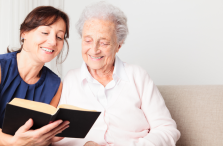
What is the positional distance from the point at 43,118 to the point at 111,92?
0.73 meters

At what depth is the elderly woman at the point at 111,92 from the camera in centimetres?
159

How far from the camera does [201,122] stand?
1.84 meters

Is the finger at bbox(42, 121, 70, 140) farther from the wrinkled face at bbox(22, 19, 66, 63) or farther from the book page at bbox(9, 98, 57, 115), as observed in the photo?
the wrinkled face at bbox(22, 19, 66, 63)

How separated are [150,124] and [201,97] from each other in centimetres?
A: 57

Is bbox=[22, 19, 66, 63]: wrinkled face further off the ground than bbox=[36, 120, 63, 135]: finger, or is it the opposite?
bbox=[22, 19, 66, 63]: wrinkled face

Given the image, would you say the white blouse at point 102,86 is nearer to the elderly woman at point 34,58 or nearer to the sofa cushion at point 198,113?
the elderly woman at point 34,58

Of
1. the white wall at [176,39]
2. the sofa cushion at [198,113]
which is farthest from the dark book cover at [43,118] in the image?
the white wall at [176,39]

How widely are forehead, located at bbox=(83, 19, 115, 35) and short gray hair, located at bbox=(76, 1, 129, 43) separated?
0.03 m

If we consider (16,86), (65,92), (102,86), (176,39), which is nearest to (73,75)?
(65,92)

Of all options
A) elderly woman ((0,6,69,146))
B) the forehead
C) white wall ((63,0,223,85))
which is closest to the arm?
elderly woman ((0,6,69,146))

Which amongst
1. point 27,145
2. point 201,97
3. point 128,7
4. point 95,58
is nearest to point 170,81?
point 201,97

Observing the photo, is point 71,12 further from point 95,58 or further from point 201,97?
point 201,97

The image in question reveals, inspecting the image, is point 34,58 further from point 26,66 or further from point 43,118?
point 43,118

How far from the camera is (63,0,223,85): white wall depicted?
2500mm
